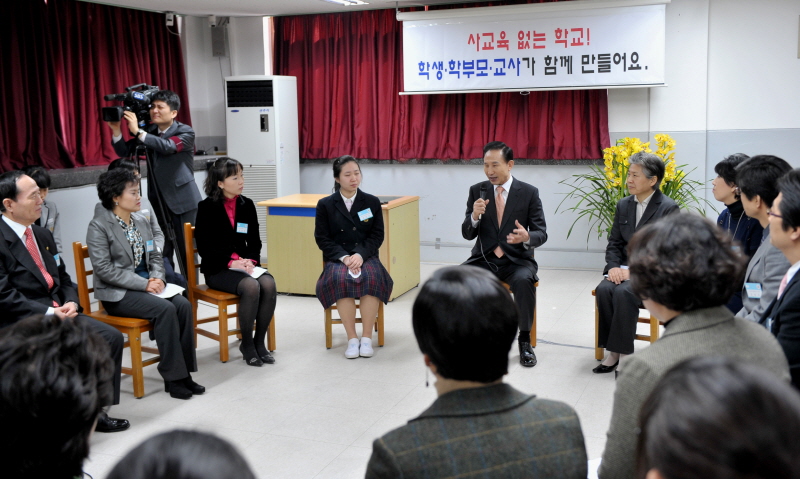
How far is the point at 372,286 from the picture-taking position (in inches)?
163

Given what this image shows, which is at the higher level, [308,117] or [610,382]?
[308,117]

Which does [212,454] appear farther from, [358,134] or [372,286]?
[358,134]

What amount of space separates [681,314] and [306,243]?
4085 mm

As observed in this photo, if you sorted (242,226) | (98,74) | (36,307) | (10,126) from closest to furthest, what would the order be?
1. (36,307)
2. (242,226)
3. (10,126)
4. (98,74)

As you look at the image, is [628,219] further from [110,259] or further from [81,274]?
[81,274]

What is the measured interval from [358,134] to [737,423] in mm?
6338

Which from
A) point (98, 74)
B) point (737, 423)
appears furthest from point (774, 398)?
point (98, 74)

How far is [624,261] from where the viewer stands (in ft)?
13.0

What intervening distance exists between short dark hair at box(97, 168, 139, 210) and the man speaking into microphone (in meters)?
1.83

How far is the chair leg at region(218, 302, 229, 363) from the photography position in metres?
3.98

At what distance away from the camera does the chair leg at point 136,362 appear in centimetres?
342

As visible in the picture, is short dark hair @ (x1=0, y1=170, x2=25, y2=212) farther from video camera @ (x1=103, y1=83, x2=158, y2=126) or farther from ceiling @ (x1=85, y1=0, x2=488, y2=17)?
ceiling @ (x1=85, y1=0, x2=488, y2=17)

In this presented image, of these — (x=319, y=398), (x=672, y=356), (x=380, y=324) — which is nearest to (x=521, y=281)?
(x=380, y=324)

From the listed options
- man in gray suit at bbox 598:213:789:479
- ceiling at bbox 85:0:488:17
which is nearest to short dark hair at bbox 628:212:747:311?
man in gray suit at bbox 598:213:789:479
